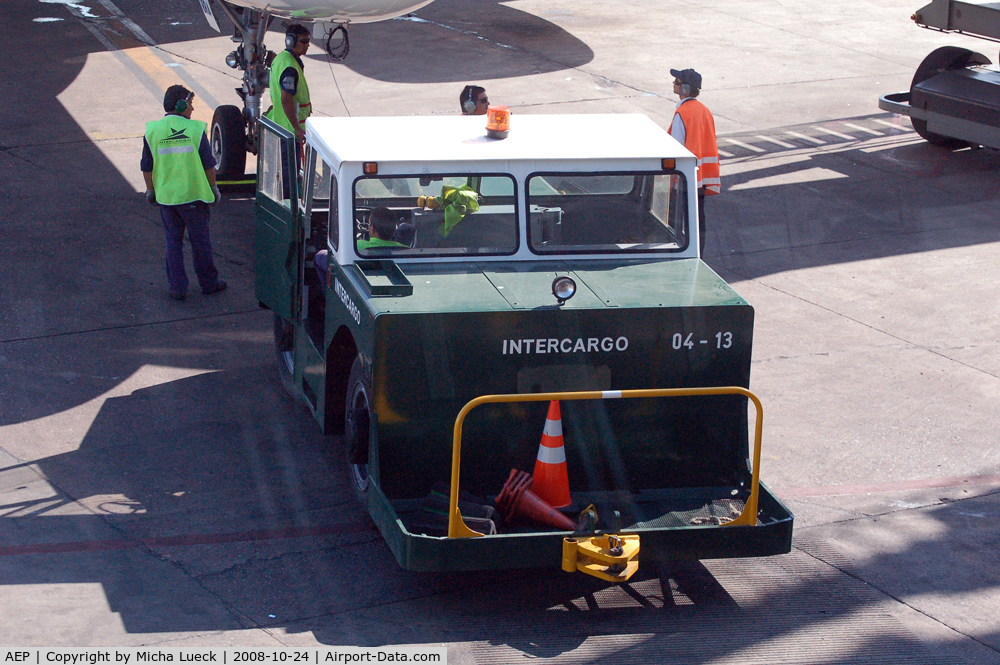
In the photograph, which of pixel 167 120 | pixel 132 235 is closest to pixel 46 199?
pixel 132 235

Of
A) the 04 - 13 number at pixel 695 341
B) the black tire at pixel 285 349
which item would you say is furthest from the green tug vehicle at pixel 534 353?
the black tire at pixel 285 349

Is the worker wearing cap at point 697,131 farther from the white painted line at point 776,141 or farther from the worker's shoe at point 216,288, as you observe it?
the white painted line at point 776,141

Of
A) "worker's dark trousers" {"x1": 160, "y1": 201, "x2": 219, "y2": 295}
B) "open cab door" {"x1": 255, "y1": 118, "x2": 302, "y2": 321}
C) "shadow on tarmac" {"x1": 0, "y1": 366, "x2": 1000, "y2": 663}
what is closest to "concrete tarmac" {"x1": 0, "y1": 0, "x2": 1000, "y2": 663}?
"shadow on tarmac" {"x1": 0, "y1": 366, "x2": 1000, "y2": 663}

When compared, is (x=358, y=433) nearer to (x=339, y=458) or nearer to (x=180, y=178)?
(x=339, y=458)

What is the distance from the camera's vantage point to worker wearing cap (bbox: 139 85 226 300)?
30.7 feet

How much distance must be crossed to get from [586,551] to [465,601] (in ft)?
2.56

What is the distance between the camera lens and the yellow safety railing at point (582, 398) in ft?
16.9

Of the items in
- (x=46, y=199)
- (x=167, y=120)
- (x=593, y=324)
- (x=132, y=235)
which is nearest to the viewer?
(x=593, y=324)

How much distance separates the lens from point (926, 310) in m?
9.88

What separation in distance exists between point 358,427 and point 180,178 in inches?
172

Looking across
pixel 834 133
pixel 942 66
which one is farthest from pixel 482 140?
pixel 942 66

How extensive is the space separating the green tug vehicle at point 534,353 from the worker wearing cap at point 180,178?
9.36 ft

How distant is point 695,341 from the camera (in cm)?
577

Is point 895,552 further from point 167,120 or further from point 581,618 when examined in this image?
point 167,120
